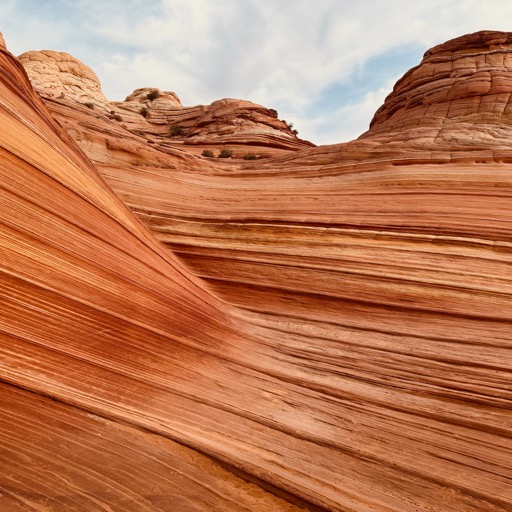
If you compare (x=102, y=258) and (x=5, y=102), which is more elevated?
(x=5, y=102)

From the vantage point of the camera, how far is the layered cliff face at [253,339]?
2.55 meters

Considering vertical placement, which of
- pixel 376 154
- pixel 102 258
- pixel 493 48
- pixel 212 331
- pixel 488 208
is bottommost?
pixel 212 331

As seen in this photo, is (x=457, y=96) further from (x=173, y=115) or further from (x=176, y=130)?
(x=173, y=115)

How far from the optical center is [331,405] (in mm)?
3400

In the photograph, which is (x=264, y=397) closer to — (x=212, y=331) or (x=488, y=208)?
(x=212, y=331)

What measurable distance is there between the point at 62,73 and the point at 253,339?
96.0ft

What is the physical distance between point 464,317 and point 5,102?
16.8 ft

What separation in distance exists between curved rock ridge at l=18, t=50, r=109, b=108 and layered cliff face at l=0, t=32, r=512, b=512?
22731 mm

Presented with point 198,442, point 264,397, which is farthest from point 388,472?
point 198,442

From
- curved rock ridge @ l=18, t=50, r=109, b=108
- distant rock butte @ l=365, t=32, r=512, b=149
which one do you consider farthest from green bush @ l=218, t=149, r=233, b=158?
curved rock ridge @ l=18, t=50, r=109, b=108

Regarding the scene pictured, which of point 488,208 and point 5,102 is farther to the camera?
point 488,208

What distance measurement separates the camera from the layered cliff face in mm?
2553

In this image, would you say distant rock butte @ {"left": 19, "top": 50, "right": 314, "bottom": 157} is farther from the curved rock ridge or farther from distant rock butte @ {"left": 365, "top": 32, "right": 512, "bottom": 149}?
distant rock butte @ {"left": 365, "top": 32, "right": 512, "bottom": 149}

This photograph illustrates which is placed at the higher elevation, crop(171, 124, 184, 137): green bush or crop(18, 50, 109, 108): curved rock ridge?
→ crop(18, 50, 109, 108): curved rock ridge
